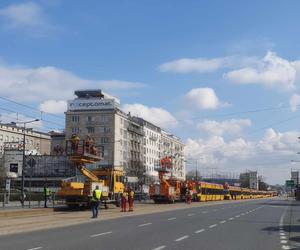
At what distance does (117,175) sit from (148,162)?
4412 inches

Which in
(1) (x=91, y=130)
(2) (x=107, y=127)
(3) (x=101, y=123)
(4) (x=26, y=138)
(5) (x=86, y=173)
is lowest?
(5) (x=86, y=173)

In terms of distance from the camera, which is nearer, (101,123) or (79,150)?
(79,150)

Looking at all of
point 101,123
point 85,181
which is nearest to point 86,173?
point 85,181

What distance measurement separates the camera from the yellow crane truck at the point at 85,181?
3812 cm

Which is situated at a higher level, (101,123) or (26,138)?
(101,123)

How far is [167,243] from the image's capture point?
15938mm

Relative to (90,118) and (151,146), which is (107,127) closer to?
(90,118)

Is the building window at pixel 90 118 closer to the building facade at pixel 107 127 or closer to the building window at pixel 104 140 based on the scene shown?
the building facade at pixel 107 127

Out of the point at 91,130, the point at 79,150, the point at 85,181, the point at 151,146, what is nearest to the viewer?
the point at 79,150

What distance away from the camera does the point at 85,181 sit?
39.3 m

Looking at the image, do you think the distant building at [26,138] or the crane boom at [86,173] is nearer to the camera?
the crane boom at [86,173]

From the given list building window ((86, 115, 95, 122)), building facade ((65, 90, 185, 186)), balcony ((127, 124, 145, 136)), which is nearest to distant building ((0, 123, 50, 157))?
building facade ((65, 90, 185, 186))

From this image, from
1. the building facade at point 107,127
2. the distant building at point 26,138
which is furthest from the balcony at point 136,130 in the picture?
the distant building at point 26,138

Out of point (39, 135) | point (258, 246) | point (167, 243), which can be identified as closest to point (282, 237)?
point (258, 246)
